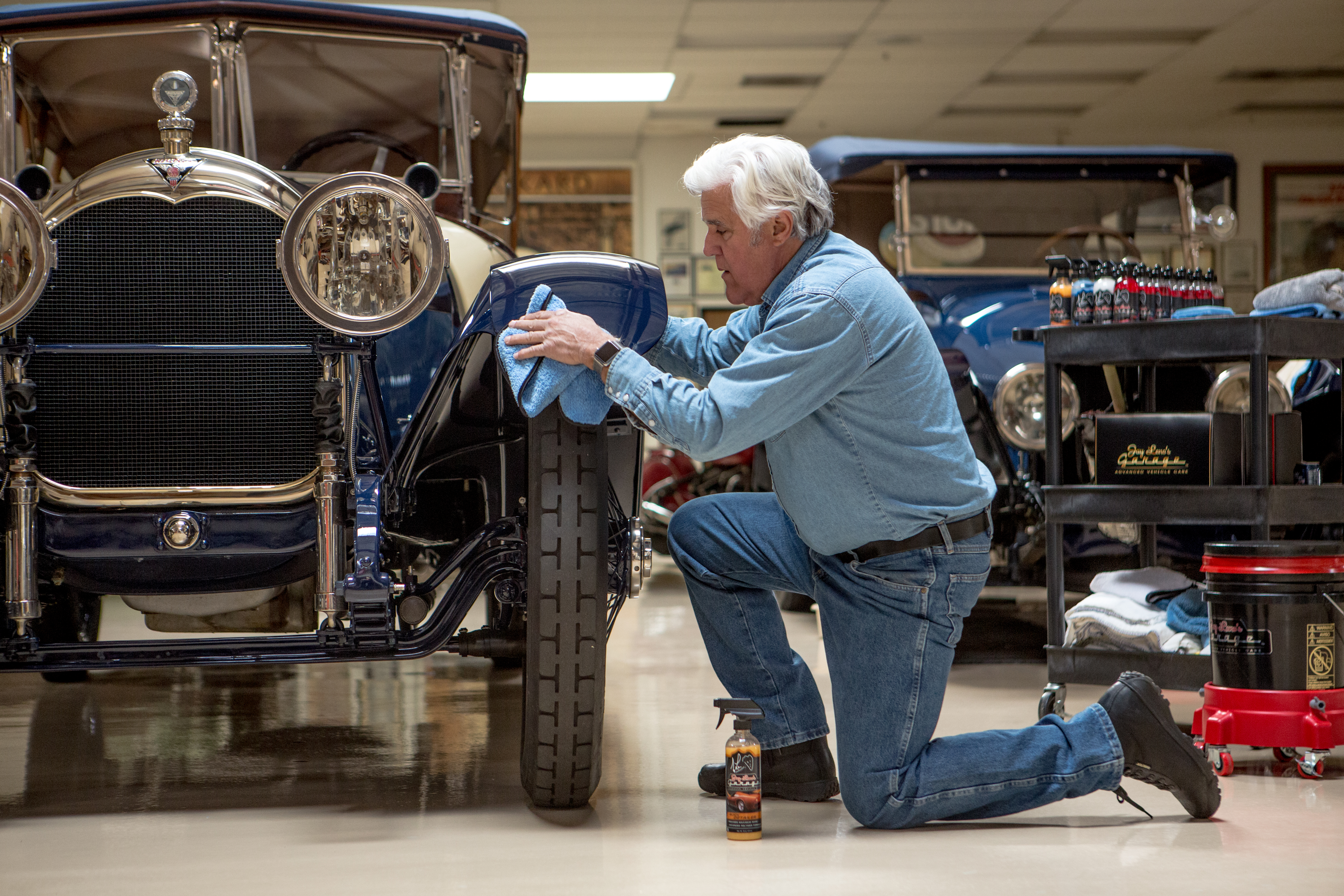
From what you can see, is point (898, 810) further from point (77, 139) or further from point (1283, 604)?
point (77, 139)

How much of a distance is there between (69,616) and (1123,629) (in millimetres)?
2488

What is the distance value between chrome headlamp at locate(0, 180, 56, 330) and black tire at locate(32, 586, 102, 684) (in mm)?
548

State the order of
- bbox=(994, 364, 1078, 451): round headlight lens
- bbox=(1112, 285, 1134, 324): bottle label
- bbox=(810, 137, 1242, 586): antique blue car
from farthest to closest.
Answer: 1. bbox=(810, 137, 1242, 586): antique blue car
2. bbox=(994, 364, 1078, 451): round headlight lens
3. bbox=(1112, 285, 1134, 324): bottle label

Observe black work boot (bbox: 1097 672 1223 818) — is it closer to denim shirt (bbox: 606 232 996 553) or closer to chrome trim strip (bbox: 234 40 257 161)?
denim shirt (bbox: 606 232 996 553)

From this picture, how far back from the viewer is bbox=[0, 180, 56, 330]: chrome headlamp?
2189mm

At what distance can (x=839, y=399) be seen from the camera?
2.29m

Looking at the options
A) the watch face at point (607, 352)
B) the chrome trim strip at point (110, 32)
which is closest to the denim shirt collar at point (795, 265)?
the watch face at point (607, 352)

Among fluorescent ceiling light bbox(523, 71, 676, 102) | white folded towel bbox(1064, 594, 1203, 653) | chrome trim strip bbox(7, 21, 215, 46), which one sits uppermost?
fluorescent ceiling light bbox(523, 71, 676, 102)

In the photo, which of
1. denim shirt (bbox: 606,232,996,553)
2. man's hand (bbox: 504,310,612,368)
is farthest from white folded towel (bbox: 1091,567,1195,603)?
man's hand (bbox: 504,310,612,368)

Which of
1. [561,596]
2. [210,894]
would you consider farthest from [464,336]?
[210,894]

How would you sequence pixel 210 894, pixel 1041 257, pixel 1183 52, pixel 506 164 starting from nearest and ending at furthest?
pixel 210 894 → pixel 506 164 → pixel 1041 257 → pixel 1183 52

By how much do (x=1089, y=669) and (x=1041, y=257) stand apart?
2168mm

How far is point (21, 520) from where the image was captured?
88.0 inches

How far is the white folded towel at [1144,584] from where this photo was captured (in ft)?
10.9
